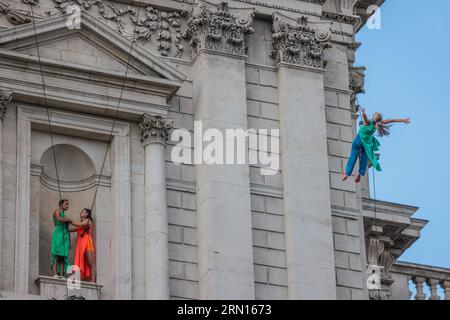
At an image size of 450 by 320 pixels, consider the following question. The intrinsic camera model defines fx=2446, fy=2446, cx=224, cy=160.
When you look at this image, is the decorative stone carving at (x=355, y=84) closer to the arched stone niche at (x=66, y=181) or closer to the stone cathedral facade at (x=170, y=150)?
the stone cathedral facade at (x=170, y=150)

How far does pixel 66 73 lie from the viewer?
41750mm

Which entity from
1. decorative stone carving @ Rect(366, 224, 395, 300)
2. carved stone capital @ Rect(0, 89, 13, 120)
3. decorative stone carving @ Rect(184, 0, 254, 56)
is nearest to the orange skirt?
carved stone capital @ Rect(0, 89, 13, 120)

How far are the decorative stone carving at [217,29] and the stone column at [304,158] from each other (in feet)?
2.35

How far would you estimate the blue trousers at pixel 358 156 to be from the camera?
42.6m

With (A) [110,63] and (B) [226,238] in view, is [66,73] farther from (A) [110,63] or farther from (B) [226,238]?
(B) [226,238]

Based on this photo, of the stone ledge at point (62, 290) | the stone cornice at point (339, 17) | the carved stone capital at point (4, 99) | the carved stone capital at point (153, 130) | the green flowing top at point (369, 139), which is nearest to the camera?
the stone ledge at point (62, 290)

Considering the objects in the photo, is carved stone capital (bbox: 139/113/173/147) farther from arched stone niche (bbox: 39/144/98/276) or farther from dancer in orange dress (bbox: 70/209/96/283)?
dancer in orange dress (bbox: 70/209/96/283)

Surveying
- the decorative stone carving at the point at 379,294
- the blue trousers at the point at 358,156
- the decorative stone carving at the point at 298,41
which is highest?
the decorative stone carving at the point at 298,41

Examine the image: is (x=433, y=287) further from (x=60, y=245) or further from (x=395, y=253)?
(x=60, y=245)

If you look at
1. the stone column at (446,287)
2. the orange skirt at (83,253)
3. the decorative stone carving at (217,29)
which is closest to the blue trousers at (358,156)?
the decorative stone carving at (217,29)

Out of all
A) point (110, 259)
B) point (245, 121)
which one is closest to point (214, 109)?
point (245, 121)
